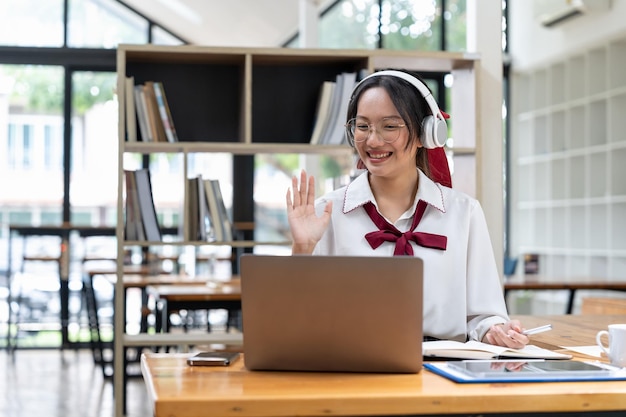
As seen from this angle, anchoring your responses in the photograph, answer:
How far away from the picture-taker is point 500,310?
7.64 feet

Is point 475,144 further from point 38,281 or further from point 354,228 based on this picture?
point 38,281

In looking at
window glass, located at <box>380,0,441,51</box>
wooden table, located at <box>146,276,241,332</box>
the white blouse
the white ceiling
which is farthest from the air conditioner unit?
the white blouse

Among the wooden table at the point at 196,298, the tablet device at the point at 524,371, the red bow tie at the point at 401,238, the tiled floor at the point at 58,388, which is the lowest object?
the tiled floor at the point at 58,388

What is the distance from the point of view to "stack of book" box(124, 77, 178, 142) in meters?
4.24

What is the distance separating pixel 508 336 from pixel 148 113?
2642mm

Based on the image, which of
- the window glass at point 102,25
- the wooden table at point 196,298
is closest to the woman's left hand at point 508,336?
the wooden table at point 196,298

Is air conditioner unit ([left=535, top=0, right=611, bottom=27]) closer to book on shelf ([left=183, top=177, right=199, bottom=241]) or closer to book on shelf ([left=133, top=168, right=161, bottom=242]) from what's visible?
book on shelf ([left=183, top=177, right=199, bottom=241])

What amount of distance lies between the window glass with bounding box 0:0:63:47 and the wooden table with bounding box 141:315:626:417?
7632mm

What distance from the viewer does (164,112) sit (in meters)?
4.36

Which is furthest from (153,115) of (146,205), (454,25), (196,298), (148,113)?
(454,25)

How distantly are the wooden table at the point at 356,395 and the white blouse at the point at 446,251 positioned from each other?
0.66m

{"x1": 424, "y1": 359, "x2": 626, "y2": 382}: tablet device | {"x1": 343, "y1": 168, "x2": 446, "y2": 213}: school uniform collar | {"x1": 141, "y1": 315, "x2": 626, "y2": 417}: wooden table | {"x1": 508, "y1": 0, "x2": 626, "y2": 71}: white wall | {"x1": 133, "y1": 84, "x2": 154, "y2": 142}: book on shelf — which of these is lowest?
{"x1": 141, "y1": 315, "x2": 626, "y2": 417}: wooden table

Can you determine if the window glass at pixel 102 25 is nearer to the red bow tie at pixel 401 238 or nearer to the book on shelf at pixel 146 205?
the book on shelf at pixel 146 205

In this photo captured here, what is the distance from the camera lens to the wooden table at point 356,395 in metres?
1.43
